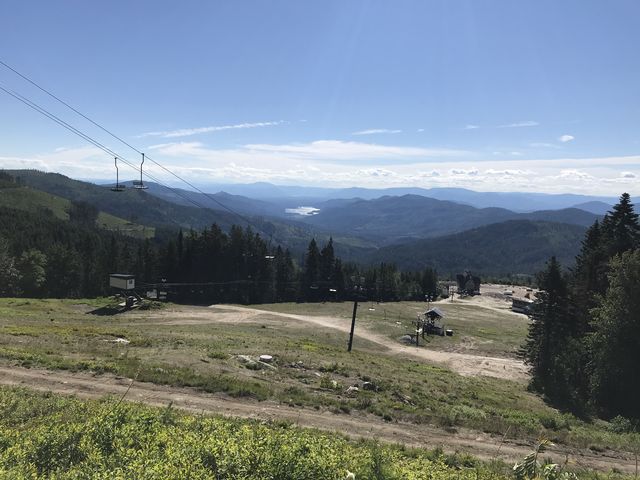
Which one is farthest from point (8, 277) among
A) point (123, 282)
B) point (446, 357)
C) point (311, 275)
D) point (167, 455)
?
point (167, 455)

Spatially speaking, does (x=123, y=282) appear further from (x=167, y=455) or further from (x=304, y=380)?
(x=167, y=455)

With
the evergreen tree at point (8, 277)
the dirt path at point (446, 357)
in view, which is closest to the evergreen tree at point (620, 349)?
the dirt path at point (446, 357)

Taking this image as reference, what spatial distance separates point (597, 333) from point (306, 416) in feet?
94.4

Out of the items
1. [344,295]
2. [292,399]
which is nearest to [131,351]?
[292,399]

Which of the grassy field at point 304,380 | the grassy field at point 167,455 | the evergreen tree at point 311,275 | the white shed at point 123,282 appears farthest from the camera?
the evergreen tree at point 311,275

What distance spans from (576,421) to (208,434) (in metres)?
29.1

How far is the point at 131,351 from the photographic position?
2941 cm

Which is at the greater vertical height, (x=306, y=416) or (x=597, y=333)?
(x=597, y=333)

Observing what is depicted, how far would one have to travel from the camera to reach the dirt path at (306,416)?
58.9 feet

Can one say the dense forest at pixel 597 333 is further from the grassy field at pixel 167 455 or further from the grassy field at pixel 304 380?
the grassy field at pixel 167 455

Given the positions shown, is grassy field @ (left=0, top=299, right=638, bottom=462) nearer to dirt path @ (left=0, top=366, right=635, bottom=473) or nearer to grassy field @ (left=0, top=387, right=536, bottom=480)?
dirt path @ (left=0, top=366, right=635, bottom=473)

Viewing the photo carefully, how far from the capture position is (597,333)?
3491cm

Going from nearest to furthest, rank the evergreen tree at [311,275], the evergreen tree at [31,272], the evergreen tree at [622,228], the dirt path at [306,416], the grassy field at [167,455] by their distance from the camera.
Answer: the grassy field at [167,455]
the dirt path at [306,416]
the evergreen tree at [622,228]
the evergreen tree at [31,272]
the evergreen tree at [311,275]

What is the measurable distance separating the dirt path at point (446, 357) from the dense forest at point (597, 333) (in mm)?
5298
